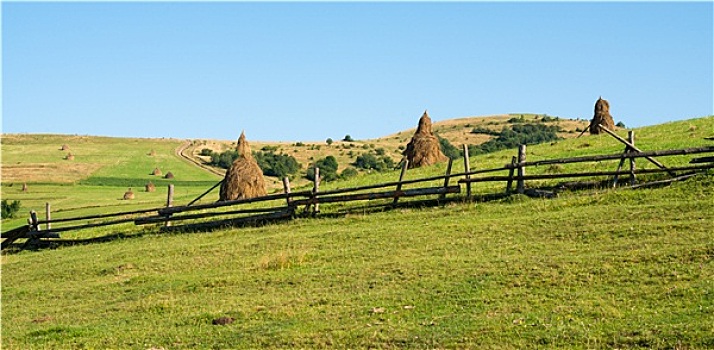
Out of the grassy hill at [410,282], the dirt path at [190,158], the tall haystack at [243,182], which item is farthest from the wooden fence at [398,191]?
the dirt path at [190,158]

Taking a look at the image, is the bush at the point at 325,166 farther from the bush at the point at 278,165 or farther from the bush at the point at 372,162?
the bush at the point at 372,162

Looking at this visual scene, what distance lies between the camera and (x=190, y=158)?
97375 mm

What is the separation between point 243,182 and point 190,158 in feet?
206

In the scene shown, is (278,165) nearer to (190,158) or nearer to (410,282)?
(190,158)

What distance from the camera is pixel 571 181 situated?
26.5 m

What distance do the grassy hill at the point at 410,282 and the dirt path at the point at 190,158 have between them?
5913 cm

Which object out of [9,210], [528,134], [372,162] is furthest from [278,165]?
[528,134]

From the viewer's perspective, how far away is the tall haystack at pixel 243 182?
35.9 metres

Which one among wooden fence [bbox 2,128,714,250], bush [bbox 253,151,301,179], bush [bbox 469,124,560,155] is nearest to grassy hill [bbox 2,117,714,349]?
wooden fence [bbox 2,128,714,250]

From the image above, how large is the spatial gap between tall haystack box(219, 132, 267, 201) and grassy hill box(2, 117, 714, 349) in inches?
315

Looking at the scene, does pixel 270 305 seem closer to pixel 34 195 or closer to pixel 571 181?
pixel 571 181

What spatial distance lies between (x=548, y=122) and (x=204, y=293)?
10206cm

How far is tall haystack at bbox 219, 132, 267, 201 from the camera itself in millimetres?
35906

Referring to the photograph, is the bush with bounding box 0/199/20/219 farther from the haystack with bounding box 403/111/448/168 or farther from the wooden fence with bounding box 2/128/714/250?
the haystack with bounding box 403/111/448/168
